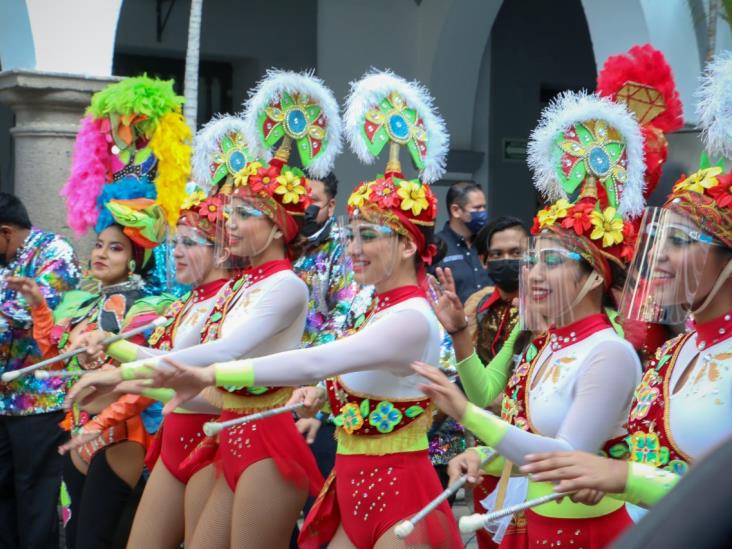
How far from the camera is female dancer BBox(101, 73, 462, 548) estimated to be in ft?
11.6

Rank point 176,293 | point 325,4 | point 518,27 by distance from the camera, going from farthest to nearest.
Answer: point 518,27 < point 325,4 < point 176,293

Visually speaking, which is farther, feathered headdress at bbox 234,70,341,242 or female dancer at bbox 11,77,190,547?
female dancer at bbox 11,77,190,547

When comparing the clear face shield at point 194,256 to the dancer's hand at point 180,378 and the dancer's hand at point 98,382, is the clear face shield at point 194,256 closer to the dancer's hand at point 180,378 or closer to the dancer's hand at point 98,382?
the dancer's hand at point 98,382

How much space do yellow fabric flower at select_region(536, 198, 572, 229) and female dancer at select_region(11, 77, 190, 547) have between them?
2.30 m

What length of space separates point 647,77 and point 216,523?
212 centimetres

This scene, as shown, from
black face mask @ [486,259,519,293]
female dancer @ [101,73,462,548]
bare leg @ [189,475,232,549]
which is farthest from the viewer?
black face mask @ [486,259,519,293]

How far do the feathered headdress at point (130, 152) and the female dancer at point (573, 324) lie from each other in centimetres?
230

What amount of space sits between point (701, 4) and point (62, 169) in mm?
4243

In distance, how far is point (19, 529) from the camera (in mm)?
6168

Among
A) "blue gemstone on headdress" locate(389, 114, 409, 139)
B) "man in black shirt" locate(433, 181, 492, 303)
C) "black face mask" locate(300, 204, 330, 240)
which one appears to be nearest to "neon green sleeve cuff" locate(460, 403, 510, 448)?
"blue gemstone on headdress" locate(389, 114, 409, 139)

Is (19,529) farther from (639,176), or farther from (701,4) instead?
(701,4)

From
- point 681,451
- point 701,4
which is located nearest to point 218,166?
point 681,451

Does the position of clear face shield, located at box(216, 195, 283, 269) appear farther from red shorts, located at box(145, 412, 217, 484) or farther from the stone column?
the stone column

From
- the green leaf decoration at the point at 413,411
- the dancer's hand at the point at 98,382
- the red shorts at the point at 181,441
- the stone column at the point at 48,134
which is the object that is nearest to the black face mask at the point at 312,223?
the red shorts at the point at 181,441
